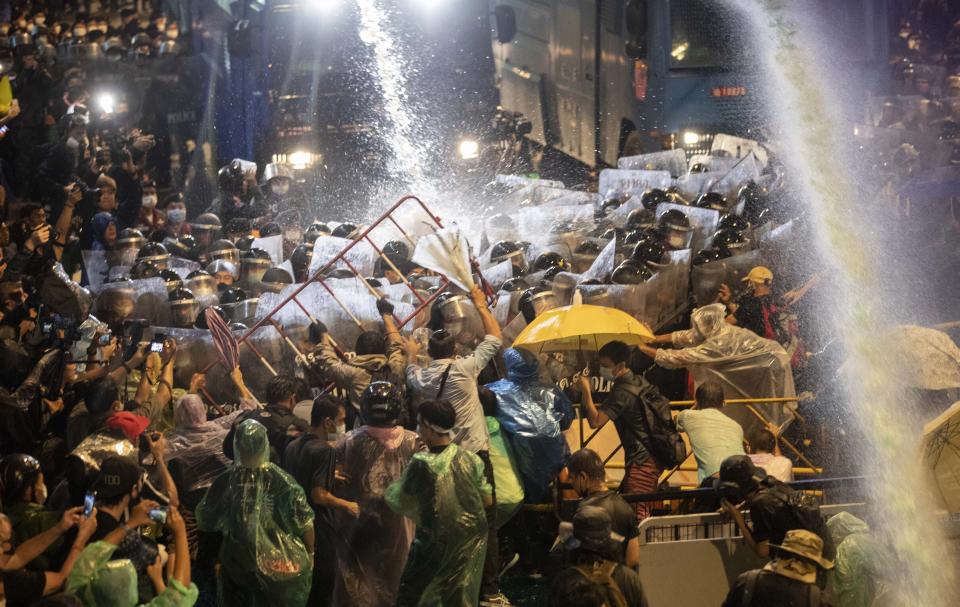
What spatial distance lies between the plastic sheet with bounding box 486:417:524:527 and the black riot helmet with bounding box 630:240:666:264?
414 centimetres

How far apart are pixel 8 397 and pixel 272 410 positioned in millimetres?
1978

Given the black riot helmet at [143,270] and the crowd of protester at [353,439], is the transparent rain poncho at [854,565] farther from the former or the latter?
the black riot helmet at [143,270]

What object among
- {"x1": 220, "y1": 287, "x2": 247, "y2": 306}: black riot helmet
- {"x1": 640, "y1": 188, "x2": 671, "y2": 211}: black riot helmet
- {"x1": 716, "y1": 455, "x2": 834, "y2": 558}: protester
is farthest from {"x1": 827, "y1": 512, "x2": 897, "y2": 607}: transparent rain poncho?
{"x1": 640, "y1": 188, "x2": 671, "y2": 211}: black riot helmet

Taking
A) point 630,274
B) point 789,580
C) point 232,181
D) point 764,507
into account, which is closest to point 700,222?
point 630,274

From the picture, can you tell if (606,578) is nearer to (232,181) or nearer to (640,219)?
(640,219)

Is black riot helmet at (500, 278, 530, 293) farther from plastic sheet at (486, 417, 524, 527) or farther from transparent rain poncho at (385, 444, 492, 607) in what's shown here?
transparent rain poncho at (385, 444, 492, 607)

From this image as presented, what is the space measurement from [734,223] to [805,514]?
747 centimetres

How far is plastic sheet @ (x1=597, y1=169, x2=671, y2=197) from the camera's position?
16516 mm

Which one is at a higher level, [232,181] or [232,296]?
[232,296]

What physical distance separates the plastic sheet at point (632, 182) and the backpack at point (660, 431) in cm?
850

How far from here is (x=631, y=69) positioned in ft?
67.6

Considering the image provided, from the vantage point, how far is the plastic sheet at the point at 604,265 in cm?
1198

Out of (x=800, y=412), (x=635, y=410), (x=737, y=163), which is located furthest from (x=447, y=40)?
(x=635, y=410)

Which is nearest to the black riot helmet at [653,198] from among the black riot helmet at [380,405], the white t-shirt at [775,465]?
the white t-shirt at [775,465]
